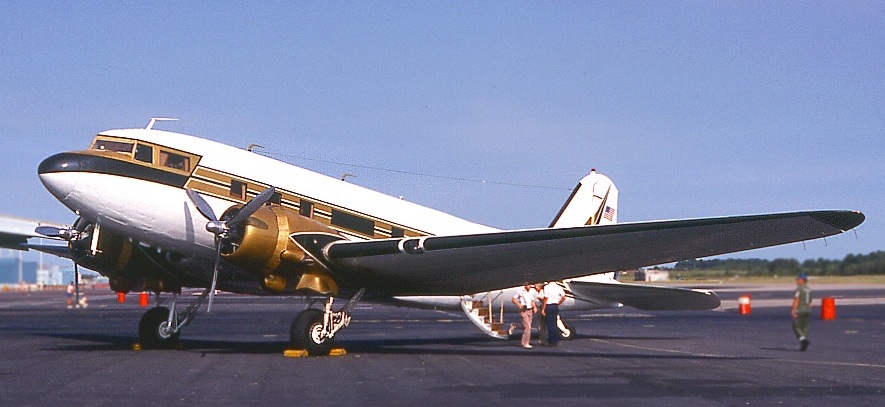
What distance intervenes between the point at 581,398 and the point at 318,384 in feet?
13.3

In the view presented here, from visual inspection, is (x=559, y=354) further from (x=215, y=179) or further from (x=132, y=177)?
(x=132, y=177)

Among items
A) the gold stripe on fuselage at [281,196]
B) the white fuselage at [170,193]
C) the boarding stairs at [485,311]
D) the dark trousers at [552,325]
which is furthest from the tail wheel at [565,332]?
the white fuselage at [170,193]

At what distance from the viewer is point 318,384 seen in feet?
48.8

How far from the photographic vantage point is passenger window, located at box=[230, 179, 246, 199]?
2044 cm

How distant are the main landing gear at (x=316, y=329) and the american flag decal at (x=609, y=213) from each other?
38.2 feet

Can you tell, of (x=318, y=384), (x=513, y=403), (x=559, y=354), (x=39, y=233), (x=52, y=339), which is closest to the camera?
(x=513, y=403)

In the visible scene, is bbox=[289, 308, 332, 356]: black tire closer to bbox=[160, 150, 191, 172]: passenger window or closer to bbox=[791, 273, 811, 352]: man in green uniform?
bbox=[160, 150, 191, 172]: passenger window

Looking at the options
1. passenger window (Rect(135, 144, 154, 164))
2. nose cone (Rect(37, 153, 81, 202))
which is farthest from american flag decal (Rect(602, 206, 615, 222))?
nose cone (Rect(37, 153, 81, 202))

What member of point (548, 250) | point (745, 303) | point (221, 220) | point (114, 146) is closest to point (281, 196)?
point (221, 220)

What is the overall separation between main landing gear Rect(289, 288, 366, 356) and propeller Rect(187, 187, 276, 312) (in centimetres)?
184

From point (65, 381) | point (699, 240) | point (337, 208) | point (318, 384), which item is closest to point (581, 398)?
point (318, 384)

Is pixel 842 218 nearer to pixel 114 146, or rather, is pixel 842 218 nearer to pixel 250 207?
pixel 250 207

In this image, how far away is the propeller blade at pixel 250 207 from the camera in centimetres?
1917

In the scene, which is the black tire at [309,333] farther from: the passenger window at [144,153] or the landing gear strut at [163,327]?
the passenger window at [144,153]
